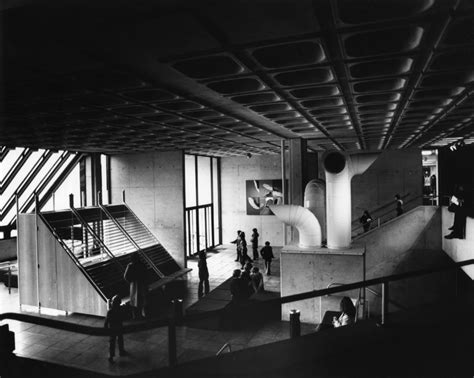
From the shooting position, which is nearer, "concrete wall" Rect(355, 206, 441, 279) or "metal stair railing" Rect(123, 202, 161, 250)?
"concrete wall" Rect(355, 206, 441, 279)

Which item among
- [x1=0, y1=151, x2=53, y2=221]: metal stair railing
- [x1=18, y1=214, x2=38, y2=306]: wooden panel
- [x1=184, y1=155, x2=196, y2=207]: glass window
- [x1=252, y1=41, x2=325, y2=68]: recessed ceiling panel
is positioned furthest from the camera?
[x1=184, y1=155, x2=196, y2=207]: glass window

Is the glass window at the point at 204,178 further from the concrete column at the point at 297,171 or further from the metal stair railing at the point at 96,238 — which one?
the concrete column at the point at 297,171

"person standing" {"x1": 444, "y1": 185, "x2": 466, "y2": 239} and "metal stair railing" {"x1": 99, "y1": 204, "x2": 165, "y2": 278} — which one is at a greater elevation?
"person standing" {"x1": 444, "y1": 185, "x2": 466, "y2": 239}

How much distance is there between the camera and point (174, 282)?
13781 millimetres

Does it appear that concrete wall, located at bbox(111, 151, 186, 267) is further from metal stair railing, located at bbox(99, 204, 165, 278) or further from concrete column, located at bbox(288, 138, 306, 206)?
concrete column, located at bbox(288, 138, 306, 206)

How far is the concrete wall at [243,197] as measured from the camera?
20.9 m

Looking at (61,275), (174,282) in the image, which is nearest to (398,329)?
(61,275)

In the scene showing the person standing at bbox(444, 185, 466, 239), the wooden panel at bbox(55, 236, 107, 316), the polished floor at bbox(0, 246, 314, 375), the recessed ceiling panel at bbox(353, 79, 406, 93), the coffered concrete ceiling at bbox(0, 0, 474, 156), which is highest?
the recessed ceiling panel at bbox(353, 79, 406, 93)

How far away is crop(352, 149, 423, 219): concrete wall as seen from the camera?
1888 centimetres

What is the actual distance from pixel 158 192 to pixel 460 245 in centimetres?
1144

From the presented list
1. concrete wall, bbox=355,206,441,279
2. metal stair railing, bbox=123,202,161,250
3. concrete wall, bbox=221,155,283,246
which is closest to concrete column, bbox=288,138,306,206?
concrete wall, bbox=355,206,441,279

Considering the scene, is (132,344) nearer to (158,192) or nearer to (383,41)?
(383,41)

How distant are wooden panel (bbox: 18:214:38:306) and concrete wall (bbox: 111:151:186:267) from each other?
17.7 ft

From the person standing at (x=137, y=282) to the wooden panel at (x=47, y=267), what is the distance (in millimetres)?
3166
